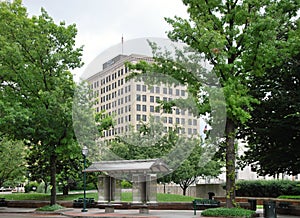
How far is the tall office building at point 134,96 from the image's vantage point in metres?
23.0

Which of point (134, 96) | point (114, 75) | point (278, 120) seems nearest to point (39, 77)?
point (114, 75)

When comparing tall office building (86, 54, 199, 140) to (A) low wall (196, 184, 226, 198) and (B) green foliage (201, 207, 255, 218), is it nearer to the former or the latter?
(B) green foliage (201, 207, 255, 218)

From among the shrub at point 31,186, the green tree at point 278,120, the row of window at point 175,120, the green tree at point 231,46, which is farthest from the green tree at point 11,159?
the green tree at point 278,120

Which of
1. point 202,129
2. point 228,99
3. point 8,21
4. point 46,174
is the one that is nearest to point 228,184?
point 202,129

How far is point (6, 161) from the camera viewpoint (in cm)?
4281

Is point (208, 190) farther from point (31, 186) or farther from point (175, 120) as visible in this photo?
point (31, 186)

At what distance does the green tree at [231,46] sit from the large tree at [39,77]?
7.20m

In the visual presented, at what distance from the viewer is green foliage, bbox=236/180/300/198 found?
37.7 metres

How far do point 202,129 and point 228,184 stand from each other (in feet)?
10.7

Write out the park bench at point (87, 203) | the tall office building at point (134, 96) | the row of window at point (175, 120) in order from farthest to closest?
the park bench at point (87, 203) → the row of window at point (175, 120) → the tall office building at point (134, 96)

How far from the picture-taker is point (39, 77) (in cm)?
3006

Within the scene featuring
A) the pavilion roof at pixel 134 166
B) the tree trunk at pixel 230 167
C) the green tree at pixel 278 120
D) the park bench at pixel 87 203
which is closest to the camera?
the tree trunk at pixel 230 167

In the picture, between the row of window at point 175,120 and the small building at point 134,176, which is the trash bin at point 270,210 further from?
the small building at point 134,176

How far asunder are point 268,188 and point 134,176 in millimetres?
16096
